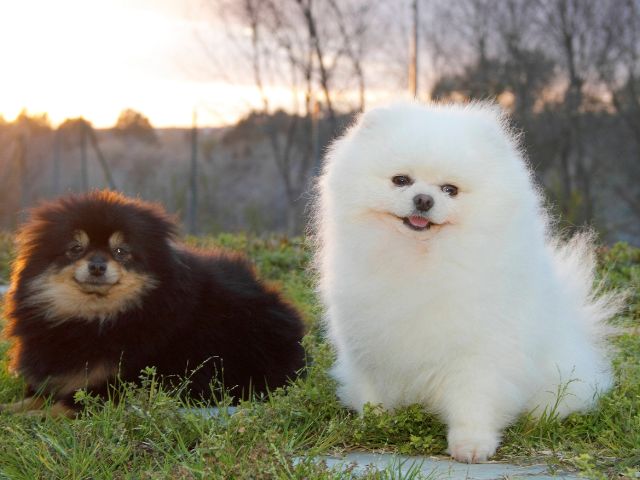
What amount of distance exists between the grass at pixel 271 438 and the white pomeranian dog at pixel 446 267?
12 cm

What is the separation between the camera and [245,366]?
3.54 metres

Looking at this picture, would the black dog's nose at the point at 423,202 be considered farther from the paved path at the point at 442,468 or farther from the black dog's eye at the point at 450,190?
the paved path at the point at 442,468

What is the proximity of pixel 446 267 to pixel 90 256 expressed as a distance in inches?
58.9

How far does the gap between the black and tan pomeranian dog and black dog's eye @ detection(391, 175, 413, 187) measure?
1199 mm

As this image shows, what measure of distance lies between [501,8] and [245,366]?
13.9 m

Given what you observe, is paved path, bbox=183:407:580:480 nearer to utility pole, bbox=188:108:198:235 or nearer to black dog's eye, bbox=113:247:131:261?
black dog's eye, bbox=113:247:131:261

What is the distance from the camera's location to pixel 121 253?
329 centimetres

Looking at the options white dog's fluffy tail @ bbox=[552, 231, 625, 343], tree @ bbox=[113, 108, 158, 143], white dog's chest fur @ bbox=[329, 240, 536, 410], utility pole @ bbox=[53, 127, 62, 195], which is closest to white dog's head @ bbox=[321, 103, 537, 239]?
white dog's chest fur @ bbox=[329, 240, 536, 410]

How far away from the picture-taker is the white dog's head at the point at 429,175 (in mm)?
2523

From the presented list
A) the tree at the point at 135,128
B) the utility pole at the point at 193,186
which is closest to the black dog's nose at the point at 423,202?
the utility pole at the point at 193,186

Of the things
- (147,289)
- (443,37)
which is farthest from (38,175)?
(147,289)

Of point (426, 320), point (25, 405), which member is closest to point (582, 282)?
point (426, 320)

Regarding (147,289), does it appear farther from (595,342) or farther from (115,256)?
(595,342)

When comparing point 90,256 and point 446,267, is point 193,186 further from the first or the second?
point 446,267
